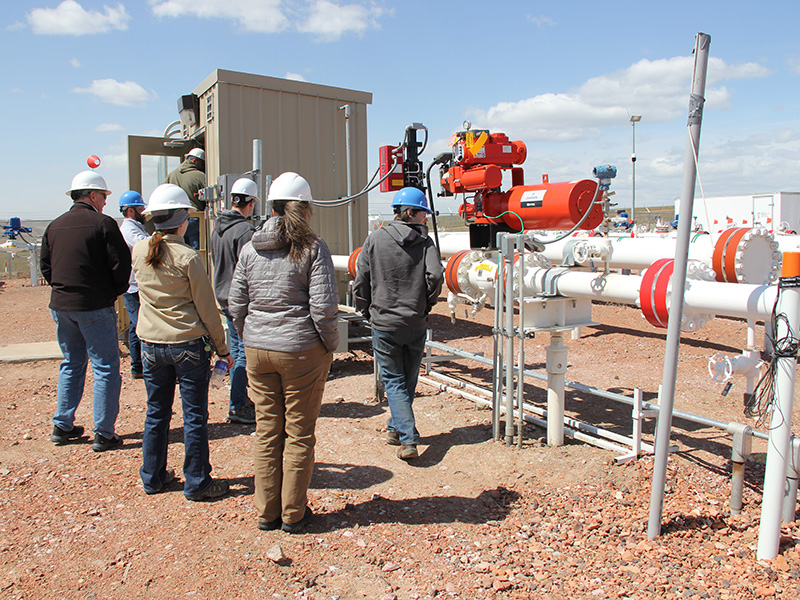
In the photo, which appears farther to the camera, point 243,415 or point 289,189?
point 243,415

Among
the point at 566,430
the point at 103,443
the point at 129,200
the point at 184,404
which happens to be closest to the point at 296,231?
the point at 184,404

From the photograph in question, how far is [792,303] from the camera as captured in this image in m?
2.93

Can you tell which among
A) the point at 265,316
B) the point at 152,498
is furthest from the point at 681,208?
the point at 152,498

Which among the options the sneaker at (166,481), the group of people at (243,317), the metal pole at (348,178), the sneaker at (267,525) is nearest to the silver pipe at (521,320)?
the group of people at (243,317)

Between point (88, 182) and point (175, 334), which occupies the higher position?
point (88, 182)

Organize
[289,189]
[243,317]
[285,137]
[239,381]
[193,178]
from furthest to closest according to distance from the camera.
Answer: [193,178] → [285,137] → [239,381] → [243,317] → [289,189]

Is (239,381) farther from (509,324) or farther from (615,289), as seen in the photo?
(615,289)

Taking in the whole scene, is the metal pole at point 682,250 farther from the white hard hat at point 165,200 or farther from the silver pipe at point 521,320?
the white hard hat at point 165,200

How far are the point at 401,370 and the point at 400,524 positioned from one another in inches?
51.6

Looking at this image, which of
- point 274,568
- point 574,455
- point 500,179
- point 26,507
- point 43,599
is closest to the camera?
point 43,599

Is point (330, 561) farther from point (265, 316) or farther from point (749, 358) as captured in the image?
point (749, 358)

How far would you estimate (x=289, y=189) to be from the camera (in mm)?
3311

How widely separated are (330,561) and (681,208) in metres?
2.34

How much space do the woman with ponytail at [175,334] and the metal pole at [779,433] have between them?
2879 mm
